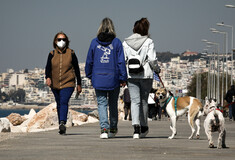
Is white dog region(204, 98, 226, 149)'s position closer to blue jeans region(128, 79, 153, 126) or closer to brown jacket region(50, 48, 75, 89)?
blue jeans region(128, 79, 153, 126)

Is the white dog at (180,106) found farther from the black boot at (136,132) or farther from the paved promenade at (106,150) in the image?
the paved promenade at (106,150)

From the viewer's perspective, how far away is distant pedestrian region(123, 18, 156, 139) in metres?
14.1

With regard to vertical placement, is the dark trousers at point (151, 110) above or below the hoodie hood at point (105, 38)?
below

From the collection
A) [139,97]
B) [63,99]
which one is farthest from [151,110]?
[139,97]

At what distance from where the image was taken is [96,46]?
1395 centimetres

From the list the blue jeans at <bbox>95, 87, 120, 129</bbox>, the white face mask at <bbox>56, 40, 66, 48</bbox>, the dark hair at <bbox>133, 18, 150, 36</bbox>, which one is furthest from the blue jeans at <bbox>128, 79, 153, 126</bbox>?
the white face mask at <bbox>56, 40, 66, 48</bbox>

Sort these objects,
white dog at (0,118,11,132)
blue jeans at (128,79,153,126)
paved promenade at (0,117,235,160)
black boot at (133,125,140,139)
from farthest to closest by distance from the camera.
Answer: white dog at (0,118,11,132)
blue jeans at (128,79,153,126)
black boot at (133,125,140,139)
paved promenade at (0,117,235,160)

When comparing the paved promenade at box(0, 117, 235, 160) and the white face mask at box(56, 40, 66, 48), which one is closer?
the paved promenade at box(0, 117, 235, 160)

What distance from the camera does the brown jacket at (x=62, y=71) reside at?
603 inches

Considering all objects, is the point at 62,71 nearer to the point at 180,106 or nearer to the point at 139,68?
the point at 139,68

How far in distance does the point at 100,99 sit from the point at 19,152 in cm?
354

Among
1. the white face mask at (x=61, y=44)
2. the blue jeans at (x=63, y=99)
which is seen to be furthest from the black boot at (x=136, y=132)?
the white face mask at (x=61, y=44)

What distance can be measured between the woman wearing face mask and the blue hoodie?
1.43 m

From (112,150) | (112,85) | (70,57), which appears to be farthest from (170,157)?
(70,57)
